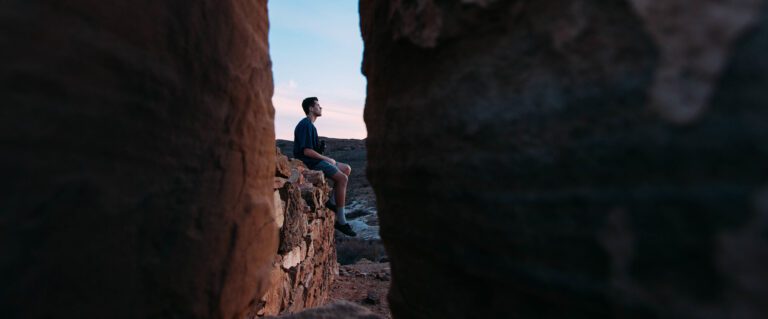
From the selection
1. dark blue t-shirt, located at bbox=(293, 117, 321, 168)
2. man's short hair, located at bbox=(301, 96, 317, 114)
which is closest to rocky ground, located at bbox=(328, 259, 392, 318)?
dark blue t-shirt, located at bbox=(293, 117, 321, 168)

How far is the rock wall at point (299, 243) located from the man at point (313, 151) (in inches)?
4.5

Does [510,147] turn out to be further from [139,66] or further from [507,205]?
[139,66]

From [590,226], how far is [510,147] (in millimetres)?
169

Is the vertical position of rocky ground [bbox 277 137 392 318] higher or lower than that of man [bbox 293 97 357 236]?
lower

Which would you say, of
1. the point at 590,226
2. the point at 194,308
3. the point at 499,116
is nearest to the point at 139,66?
the point at 194,308

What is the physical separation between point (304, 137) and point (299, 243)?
0.96 m

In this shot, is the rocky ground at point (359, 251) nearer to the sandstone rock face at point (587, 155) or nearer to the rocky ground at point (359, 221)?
the rocky ground at point (359, 221)

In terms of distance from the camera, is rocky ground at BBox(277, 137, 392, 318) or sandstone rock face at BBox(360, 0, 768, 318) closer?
sandstone rock face at BBox(360, 0, 768, 318)

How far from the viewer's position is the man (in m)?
4.13

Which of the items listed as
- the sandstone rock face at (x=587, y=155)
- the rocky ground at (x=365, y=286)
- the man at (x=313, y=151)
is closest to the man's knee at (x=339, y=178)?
the man at (x=313, y=151)

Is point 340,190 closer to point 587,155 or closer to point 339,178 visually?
point 339,178

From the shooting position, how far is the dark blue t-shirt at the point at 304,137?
4113 mm

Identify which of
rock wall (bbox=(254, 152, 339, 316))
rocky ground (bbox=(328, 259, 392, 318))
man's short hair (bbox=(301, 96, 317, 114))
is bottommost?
rocky ground (bbox=(328, 259, 392, 318))

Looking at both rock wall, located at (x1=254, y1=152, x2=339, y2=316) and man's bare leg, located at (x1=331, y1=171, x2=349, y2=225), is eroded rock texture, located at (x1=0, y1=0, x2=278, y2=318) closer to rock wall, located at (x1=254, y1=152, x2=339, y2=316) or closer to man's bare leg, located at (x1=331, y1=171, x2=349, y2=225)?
rock wall, located at (x1=254, y1=152, x2=339, y2=316)
